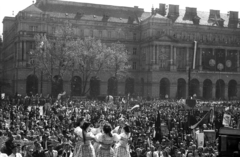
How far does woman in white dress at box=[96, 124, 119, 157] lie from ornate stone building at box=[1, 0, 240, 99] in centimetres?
6213

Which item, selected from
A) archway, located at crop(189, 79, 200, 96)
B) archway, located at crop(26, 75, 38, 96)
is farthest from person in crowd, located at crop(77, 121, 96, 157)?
archway, located at crop(189, 79, 200, 96)

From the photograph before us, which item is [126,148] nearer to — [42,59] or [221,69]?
[42,59]

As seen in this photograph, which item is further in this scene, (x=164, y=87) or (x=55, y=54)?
(x=164, y=87)

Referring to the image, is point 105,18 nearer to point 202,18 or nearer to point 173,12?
point 173,12

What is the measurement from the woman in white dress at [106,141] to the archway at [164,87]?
66.4 m

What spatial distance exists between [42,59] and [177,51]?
2776 centimetres

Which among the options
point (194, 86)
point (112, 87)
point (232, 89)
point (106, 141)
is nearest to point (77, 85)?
point (112, 87)

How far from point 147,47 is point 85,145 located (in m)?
68.7

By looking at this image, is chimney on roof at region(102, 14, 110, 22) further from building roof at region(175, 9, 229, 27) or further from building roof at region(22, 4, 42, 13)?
building roof at region(175, 9, 229, 27)

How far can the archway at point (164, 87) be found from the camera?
77562 millimetres

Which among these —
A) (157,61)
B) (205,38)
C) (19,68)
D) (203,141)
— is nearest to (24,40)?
(19,68)

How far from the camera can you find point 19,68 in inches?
2805

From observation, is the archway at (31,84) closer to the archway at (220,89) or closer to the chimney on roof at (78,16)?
the chimney on roof at (78,16)

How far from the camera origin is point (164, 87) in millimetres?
78875
